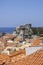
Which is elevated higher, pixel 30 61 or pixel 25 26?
pixel 30 61

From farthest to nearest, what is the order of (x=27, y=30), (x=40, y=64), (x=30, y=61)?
1. (x=27, y=30)
2. (x=30, y=61)
3. (x=40, y=64)

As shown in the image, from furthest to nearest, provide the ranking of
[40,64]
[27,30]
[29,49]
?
[27,30], [29,49], [40,64]

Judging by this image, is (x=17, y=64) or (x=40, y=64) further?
(x=17, y=64)

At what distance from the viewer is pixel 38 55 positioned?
27.3 ft

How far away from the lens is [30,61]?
8.17m

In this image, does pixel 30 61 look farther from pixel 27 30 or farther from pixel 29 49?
pixel 27 30

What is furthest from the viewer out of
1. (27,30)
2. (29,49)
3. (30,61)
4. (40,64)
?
(27,30)

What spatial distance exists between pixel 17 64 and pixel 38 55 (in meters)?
0.86

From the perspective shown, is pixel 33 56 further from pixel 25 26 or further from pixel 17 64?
pixel 25 26

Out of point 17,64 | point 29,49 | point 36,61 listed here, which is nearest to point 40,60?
point 36,61

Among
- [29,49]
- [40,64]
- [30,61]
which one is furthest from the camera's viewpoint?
[29,49]

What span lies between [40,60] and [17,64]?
1.06 metres

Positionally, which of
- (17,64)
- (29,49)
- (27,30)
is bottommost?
(27,30)

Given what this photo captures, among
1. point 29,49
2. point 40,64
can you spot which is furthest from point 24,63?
point 29,49
